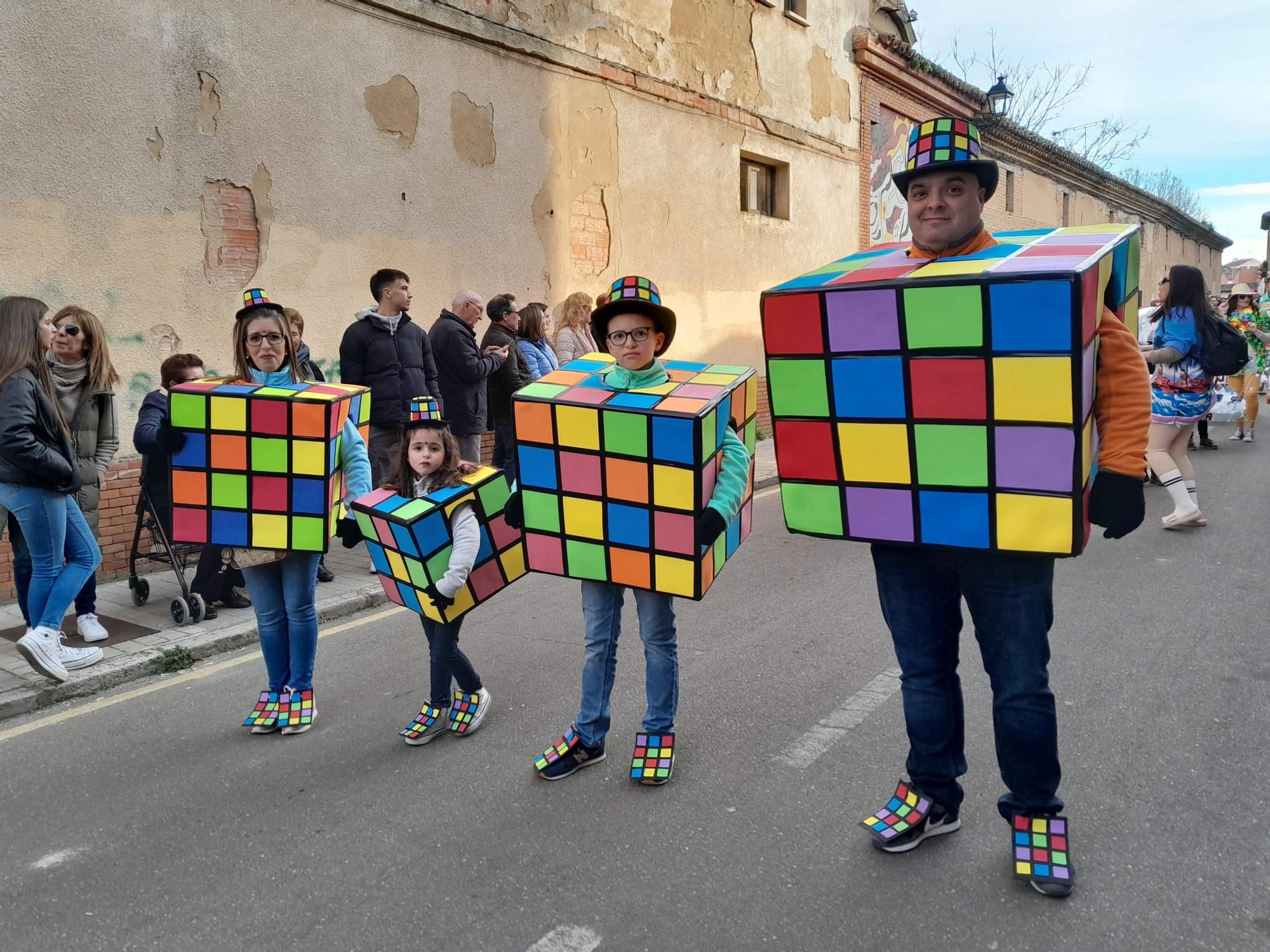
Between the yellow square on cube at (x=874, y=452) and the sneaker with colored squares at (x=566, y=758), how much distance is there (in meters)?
1.54

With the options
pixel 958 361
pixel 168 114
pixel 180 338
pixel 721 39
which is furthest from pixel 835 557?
pixel 721 39

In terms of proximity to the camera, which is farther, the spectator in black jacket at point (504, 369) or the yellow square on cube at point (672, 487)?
the spectator in black jacket at point (504, 369)

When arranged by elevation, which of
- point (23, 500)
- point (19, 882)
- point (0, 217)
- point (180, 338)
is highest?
point (0, 217)

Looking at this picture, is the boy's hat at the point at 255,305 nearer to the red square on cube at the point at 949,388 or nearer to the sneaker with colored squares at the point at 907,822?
the red square on cube at the point at 949,388

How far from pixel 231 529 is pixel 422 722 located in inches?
44.8

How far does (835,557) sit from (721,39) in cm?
936

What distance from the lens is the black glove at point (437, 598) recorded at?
3762 millimetres

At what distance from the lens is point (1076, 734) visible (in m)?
3.83

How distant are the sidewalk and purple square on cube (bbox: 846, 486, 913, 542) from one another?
4.03m

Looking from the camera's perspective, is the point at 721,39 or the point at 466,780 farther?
the point at 721,39

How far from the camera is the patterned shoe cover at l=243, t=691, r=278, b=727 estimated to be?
4.22 m

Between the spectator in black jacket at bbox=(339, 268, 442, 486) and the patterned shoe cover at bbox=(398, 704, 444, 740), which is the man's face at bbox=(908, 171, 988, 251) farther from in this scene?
the spectator in black jacket at bbox=(339, 268, 442, 486)

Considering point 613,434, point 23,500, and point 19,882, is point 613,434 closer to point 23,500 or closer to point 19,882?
point 19,882

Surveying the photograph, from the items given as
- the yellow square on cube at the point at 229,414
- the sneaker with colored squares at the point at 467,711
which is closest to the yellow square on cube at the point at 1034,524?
the sneaker with colored squares at the point at 467,711
